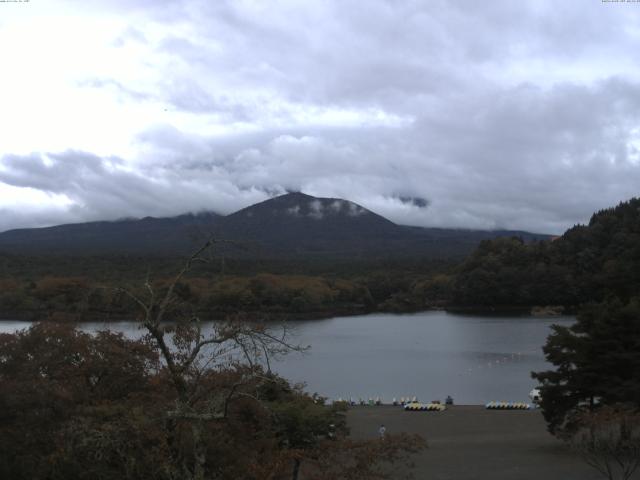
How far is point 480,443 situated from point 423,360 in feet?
62.4

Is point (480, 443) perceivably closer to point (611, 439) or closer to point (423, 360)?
point (611, 439)

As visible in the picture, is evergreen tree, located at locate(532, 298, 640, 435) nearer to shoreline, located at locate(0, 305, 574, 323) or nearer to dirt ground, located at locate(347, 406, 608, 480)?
dirt ground, located at locate(347, 406, 608, 480)

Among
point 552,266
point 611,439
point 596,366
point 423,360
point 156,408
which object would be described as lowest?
point 423,360

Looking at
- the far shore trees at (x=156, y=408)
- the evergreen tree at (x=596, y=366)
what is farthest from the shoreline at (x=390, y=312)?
the far shore trees at (x=156, y=408)

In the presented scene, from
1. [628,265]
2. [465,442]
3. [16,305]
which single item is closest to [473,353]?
[628,265]

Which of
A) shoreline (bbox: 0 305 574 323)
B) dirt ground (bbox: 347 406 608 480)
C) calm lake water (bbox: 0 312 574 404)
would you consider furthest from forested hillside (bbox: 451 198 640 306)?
dirt ground (bbox: 347 406 608 480)

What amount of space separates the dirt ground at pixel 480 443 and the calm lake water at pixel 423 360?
12.1 feet

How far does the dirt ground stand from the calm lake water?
145 inches

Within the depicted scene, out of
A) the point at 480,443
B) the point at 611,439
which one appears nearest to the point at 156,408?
the point at 611,439

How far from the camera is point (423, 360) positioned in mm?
35562

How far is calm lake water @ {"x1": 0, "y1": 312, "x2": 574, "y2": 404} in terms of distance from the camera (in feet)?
90.2

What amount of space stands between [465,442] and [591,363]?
4.06m

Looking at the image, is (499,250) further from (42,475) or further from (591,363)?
(42,475)

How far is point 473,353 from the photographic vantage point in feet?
120
